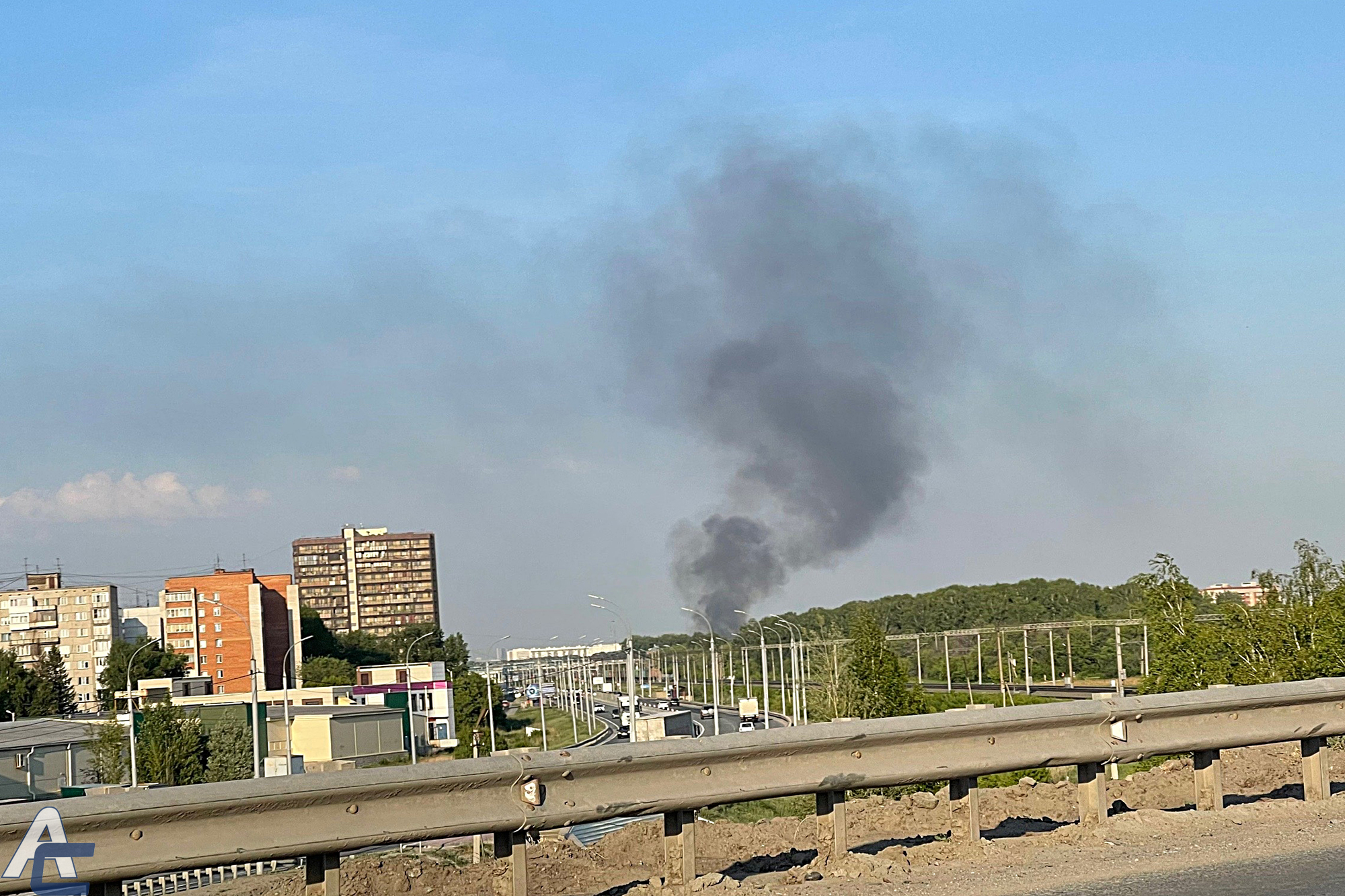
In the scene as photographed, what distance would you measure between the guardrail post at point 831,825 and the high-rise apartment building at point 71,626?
186288mm

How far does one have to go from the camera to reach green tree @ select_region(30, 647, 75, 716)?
408 ft

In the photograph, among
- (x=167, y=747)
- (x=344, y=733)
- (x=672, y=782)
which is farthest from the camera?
(x=344, y=733)

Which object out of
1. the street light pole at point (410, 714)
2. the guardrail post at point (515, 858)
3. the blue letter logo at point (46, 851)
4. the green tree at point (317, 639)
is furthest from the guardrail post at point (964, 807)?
the green tree at point (317, 639)

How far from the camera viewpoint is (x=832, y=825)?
8078 millimetres

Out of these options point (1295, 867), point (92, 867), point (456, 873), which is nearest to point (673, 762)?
point (456, 873)

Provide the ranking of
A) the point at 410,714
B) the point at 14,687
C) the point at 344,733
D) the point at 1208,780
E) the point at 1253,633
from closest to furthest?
the point at 1208,780 < the point at 1253,633 < the point at 410,714 < the point at 344,733 < the point at 14,687

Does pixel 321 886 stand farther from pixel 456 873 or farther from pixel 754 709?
pixel 754 709

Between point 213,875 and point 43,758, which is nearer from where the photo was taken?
point 213,875

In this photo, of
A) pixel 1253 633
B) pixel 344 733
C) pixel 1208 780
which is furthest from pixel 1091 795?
pixel 344 733

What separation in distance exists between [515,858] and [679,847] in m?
0.94

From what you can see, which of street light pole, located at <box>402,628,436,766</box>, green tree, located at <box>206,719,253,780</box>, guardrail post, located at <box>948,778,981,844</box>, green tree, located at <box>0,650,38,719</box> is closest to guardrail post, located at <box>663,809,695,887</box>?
guardrail post, located at <box>948,778,981,844</box>

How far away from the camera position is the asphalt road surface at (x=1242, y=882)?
705cm

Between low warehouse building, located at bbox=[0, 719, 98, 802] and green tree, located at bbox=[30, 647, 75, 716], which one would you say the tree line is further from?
green tree, located at bbox=[30, 647, 75, 716]

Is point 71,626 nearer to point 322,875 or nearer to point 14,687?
point 14,687
